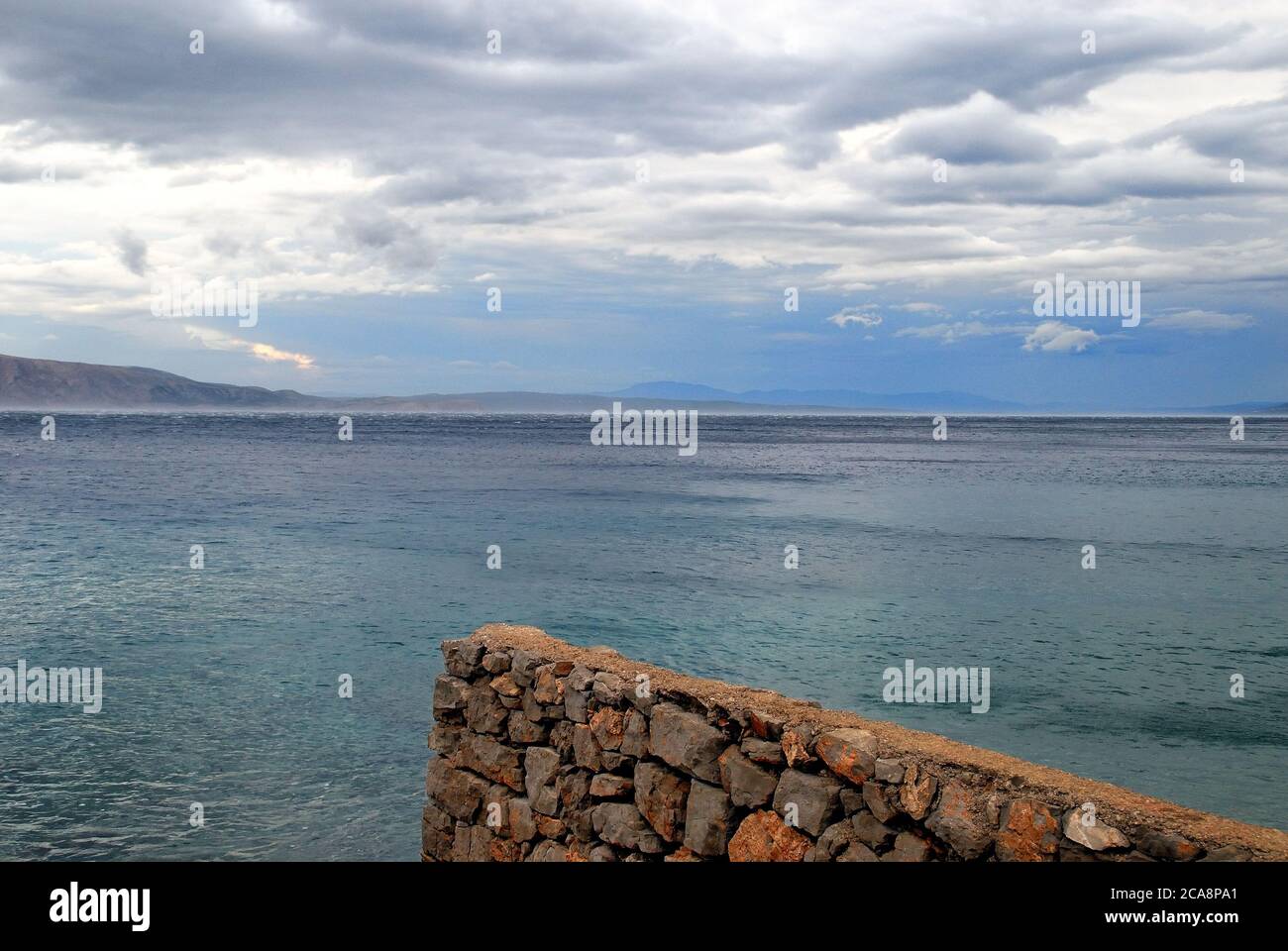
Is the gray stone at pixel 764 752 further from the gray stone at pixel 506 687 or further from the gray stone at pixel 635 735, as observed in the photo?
the gray stone at pixel 506 687

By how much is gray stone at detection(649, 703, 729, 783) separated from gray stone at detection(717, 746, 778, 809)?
0.09 meters

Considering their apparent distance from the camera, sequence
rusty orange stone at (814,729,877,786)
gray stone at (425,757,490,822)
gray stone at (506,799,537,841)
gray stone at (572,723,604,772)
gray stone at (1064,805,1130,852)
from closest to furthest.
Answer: gray stone at (1064,805,1130,852)
rusty orange stone at (814,729,877,786)
gray stone at (572,723,604,772)
gray stone at (506,799,537,841)
gray stone at (425,757,490,822)

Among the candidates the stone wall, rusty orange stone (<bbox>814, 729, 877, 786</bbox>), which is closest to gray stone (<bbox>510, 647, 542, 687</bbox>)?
the stone wall

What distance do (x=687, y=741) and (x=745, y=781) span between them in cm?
48

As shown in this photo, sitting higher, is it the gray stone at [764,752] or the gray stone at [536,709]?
the gray stone at [764,752]

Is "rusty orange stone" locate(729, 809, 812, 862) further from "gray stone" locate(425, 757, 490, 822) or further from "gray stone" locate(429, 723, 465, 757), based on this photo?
"gray stone" locate(429, 723, 465, 757)

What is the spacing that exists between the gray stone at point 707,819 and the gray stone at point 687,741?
0.09 metres

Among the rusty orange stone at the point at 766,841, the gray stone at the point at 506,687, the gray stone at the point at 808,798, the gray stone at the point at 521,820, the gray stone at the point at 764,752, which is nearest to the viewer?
the gray stone at the point at 808,798

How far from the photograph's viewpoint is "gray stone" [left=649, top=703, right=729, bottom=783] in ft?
21.4

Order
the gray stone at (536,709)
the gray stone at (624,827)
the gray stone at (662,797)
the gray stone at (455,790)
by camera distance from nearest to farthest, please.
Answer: the gray stone at (662,797) < the gray stone at (624,827) < the gray stone at (536,709) < the gray stone at (455,790)

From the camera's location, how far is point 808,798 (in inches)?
235

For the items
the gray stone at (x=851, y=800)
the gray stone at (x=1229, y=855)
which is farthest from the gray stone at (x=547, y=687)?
the gray stone at (x=1229, y=855)

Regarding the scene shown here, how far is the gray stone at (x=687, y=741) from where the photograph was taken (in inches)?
257
